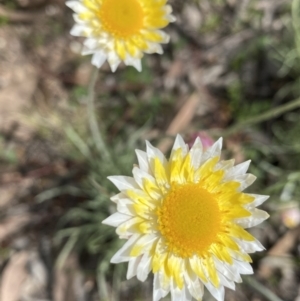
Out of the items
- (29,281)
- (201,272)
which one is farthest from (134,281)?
(201,272)

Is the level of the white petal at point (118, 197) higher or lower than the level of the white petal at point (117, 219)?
higher

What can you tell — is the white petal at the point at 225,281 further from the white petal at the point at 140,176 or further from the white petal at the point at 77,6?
the white petal at the point at 77,6

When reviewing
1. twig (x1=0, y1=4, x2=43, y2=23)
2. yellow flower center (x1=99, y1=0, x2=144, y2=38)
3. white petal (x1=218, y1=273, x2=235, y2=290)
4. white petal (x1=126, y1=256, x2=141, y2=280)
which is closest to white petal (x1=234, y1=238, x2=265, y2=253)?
white petal (x1=218, y1=273, x2=235, y2=290)

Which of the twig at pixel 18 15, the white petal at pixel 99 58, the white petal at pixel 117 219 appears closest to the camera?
the white petal at pixel 117 219

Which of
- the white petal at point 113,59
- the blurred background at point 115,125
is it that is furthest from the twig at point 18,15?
the white petal at point 113,59

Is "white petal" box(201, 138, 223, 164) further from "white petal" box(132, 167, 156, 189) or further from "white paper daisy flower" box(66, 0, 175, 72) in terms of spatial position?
"white paper daisy flower" box(66, 0, 175, 72)

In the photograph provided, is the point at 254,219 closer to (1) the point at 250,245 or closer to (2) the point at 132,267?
(1) the point at 250,245

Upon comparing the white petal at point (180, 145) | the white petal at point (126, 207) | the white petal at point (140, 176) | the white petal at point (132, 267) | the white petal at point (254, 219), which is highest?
the white petal at point (180, 145)

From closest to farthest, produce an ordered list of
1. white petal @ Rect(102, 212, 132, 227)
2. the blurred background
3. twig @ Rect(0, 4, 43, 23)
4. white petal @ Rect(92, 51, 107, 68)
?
white petal @ Rect(102, 212, 132, 227), white petal @ Rect(92, 51, 107, 68), the blurred background, twig @ Rect(0, 4, 43, 23)
